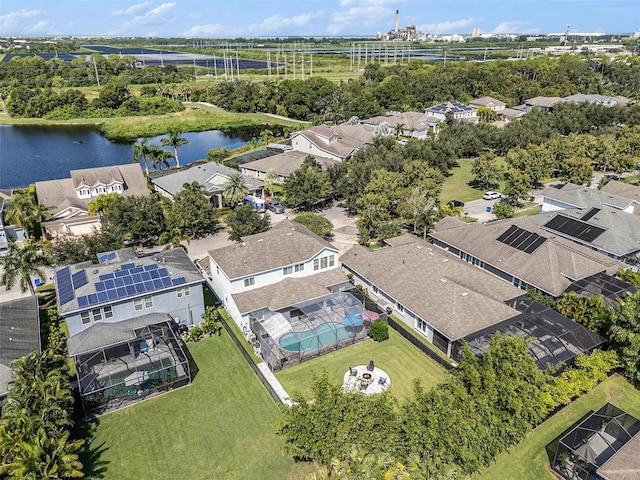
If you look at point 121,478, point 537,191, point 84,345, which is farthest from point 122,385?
point 537,191

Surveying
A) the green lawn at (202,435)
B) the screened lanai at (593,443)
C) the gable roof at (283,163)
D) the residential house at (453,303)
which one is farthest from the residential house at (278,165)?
the screened lanai at (593,443)

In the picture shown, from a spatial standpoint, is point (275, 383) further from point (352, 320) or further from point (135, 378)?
point (135, 378)

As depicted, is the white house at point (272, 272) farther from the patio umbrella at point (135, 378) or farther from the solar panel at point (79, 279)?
the solar panel at point (79, 279)

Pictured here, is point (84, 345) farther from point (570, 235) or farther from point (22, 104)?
point (22, 104)

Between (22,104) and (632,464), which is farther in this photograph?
(22,104)

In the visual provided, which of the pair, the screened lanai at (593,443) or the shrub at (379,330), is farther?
the shrub at (379,330)

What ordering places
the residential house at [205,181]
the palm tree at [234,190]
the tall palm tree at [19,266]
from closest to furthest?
1. the tall palm tree at [19,266]
2. the palm tree at [234,190]
3. the residential house at [205,181]

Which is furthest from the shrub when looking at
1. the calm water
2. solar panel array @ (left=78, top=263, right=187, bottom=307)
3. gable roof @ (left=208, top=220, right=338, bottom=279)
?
the calm water
